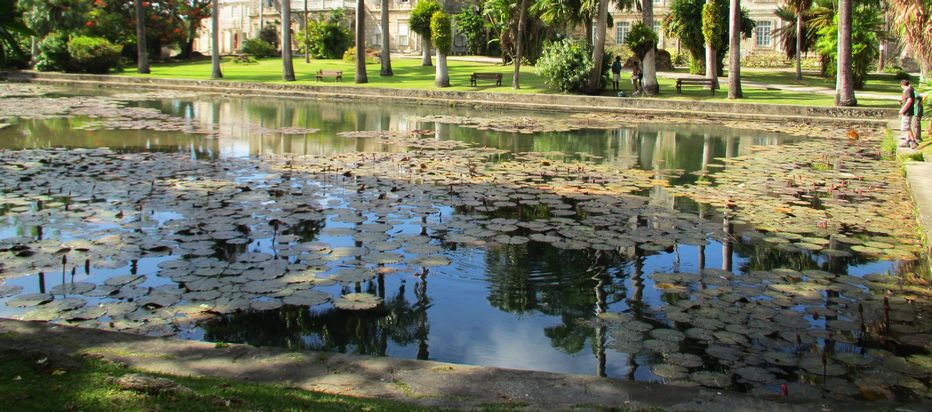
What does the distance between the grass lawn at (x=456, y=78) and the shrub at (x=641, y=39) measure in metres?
1.89

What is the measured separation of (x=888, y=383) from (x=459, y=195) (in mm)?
7090

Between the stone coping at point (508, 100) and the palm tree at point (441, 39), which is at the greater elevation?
the palm tree at point (441, 39)

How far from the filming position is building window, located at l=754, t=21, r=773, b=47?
49.1m

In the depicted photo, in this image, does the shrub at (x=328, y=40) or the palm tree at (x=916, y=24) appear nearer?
the palm tree at (x=916, y=24)

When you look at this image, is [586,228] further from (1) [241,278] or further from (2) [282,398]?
(2) [282,398]

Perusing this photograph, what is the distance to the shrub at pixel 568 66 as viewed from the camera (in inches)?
1241

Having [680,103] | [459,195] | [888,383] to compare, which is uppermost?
[680,103]

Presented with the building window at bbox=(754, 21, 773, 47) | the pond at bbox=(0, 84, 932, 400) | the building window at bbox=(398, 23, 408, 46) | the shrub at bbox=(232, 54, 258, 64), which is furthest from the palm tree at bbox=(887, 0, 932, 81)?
the building window at bbox=(398, 23, 408, 46)

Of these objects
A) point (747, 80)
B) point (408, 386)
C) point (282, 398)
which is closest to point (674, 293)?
point (408, 386)

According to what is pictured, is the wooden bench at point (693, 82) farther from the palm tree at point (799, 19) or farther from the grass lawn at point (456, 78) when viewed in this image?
the palm tree at point (799, 19)

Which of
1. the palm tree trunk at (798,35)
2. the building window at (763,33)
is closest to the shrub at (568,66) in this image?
the palm tree trunk at (798,35)

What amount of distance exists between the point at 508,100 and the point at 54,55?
25160mm

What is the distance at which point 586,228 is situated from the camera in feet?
33.4

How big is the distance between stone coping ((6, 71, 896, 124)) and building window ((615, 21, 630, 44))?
2407 centimetres
